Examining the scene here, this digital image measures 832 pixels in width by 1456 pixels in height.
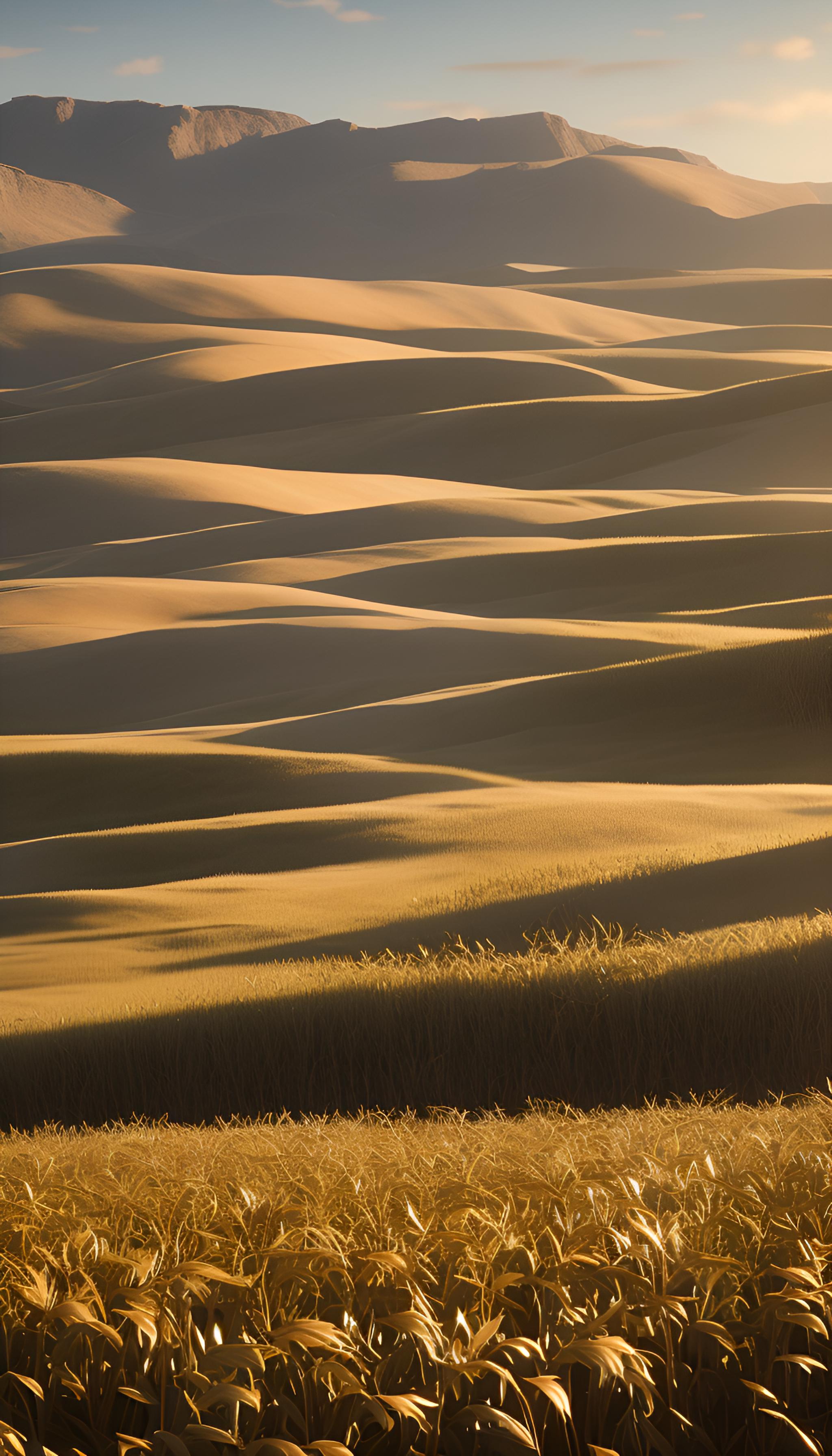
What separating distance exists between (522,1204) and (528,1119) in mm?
974

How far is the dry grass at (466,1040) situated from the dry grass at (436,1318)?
7.83 feet

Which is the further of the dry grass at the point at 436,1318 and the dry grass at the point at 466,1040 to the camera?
the dry grass at the point at 466,1040

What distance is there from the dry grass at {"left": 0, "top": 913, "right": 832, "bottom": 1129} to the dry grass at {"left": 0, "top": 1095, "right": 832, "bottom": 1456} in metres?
2.39

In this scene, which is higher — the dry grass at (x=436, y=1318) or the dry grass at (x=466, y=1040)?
the dry grass at (x=436, y=1318)

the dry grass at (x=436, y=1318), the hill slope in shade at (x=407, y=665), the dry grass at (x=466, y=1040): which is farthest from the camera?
the hill slope in shade at (x=407, y=665)

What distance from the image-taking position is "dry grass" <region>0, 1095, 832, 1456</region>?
2.11m

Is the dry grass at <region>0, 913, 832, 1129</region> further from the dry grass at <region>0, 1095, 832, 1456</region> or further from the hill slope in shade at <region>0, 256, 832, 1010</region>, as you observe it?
the dry grass at <region>0, 1095, 832, 1456</region>

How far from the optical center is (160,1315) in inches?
86.5

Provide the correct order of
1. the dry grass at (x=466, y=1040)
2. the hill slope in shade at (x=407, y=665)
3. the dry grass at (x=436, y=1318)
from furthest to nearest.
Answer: the hill slope in shade at (x=407, y=665) < the dry grass at (x=466, y=1040) < the dry grass at (x=436, y=1318)

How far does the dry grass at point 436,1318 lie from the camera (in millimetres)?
2105

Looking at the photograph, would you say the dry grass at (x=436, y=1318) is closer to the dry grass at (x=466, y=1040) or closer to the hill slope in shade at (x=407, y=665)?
the dry grass at (x=466, y=1040)

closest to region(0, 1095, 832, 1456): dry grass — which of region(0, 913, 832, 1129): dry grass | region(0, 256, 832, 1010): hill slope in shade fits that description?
region(0, 913, 832, 1129): dry grass

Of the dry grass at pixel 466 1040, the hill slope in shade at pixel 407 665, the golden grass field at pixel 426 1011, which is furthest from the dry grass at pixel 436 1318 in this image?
the hill slope in shade at pixel 407 665

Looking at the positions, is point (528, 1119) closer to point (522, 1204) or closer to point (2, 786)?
point (522, 1204)
